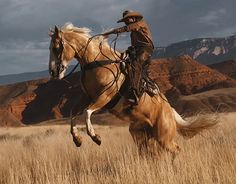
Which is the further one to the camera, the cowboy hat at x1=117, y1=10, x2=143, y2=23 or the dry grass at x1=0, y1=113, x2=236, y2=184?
the cowboy hat at x1=117, y1=10, x2=143, y2=23

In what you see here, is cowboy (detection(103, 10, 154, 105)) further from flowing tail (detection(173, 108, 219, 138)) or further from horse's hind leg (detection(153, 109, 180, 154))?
flowing tail (detection(173, 108, 219, 138))

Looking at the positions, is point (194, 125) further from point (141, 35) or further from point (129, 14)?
point (129, 14)

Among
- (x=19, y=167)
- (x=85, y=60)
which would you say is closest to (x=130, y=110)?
(x=85, y=60)

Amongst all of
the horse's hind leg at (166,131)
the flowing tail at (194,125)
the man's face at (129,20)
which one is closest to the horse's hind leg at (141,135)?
the horse's hind leg at (166,131)

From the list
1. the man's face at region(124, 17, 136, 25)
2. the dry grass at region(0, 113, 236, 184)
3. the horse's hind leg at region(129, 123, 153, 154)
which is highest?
the man's face at region(124, 17, 136, 25)

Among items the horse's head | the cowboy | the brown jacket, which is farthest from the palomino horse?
the brown jacket

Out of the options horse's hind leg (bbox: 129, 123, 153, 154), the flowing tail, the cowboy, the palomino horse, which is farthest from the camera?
the flowing tail

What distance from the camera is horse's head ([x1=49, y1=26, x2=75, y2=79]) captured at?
26.6 ft

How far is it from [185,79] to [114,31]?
298 ft

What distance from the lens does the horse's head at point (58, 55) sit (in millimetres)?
8109

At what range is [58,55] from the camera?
8180 millimetres

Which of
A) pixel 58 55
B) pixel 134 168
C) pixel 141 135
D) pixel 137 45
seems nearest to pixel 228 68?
pixel 141 135

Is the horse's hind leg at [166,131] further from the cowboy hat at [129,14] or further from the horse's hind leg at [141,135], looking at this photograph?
the cowboy hat at [129,14]

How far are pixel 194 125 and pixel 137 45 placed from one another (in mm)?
2432
